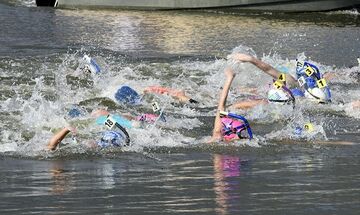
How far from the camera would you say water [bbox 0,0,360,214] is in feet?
28.7

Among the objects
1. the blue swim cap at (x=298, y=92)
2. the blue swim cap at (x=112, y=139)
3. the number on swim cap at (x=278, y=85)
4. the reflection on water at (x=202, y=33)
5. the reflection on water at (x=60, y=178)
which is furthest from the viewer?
the reflection on water at (x=202, y=33)

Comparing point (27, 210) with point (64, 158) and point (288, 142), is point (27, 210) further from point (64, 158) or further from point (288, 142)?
point (288, 142)

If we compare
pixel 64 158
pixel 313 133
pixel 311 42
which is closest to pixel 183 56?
pixel 311 42

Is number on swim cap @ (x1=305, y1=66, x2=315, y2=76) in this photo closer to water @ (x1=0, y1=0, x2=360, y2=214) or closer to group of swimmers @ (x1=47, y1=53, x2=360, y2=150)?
group of swimmers @ (x1=47, y1=53, x2=360, y2=150)

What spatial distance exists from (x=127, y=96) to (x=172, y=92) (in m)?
1.01

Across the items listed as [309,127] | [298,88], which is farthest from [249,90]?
[309,127]

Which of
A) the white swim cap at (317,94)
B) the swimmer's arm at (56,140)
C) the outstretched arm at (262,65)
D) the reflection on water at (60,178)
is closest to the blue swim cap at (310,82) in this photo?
the white swim cap at (317,94)

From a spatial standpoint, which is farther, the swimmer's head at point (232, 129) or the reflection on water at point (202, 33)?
the reflection on water at point (202, 33)

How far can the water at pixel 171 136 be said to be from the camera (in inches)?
344

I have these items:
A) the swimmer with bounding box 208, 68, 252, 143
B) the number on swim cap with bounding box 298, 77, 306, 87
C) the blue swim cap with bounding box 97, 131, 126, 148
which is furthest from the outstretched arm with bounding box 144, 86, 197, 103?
the blue swim cap with bounding box 97, 131, 126, 148

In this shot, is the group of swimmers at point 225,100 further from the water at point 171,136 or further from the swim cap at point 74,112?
the swim cap at point 74,112

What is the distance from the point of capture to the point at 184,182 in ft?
31.1

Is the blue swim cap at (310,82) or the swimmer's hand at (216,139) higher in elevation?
the blue swim cap at (310,82)

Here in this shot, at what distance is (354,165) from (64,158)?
3305mm
